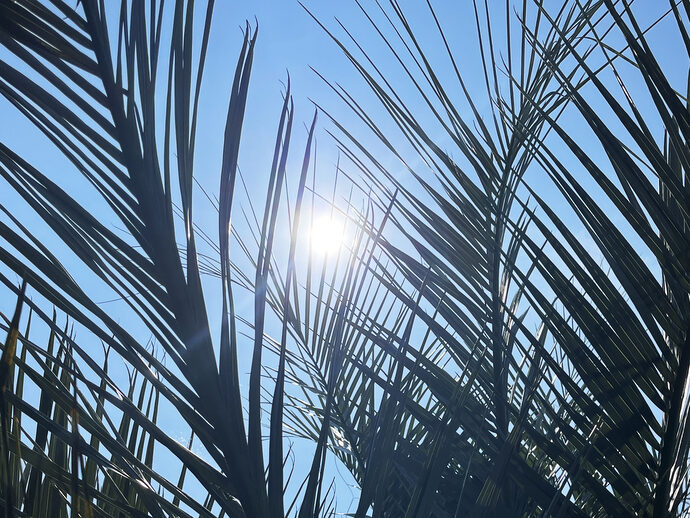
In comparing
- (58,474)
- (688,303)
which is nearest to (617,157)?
(688,303)

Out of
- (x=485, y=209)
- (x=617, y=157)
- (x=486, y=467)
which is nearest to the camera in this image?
(x=617, y=157)

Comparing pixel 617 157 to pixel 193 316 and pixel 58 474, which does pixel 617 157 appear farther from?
pixel 58 474


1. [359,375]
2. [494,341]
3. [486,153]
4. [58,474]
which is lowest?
[58,474]

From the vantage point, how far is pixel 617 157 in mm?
665

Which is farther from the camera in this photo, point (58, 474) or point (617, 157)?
point (617, 157)

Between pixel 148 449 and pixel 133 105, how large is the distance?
0.47m

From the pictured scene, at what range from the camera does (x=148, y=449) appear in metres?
0.87

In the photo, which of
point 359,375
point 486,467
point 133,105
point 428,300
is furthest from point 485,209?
point 133,105

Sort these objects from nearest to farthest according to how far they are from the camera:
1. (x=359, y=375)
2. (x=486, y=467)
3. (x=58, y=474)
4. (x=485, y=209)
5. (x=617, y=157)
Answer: (x=58, y=474) → (x=617, y=157) → (x=486, y=467) → (x=485, y=209) → (x=359, y=375)

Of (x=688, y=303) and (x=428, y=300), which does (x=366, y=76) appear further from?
(x=688, y=303)

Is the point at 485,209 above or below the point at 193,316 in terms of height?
above

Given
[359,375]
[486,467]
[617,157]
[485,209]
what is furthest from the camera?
[359,375]

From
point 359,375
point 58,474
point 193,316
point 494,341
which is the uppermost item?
point 359,375

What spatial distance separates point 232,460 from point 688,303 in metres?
0.48
